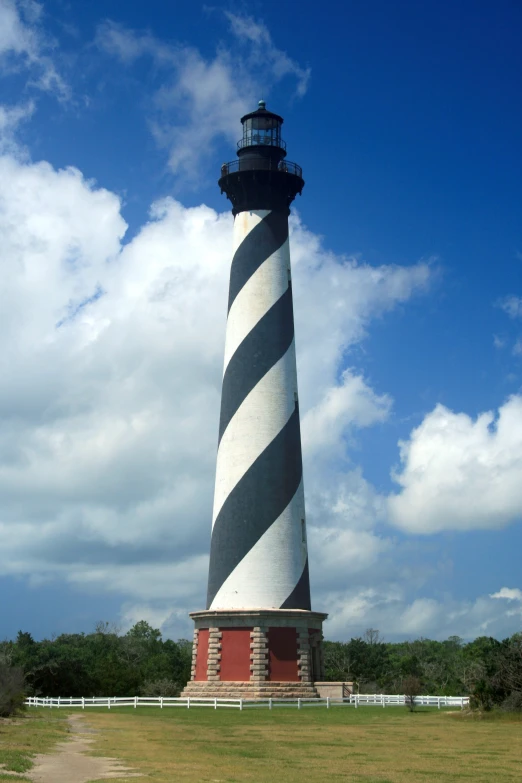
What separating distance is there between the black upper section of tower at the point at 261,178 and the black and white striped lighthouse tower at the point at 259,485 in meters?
0.05

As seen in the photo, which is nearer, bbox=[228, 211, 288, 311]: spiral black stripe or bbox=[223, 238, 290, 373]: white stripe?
bbox=[223, 238, 290, 373]: white stripe

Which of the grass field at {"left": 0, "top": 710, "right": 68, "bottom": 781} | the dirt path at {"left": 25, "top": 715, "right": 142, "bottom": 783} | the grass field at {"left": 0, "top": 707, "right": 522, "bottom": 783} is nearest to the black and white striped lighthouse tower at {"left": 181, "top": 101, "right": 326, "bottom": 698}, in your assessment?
the grass field at {"left": 0, "top": 707, "right": 522, "bottom": 783}

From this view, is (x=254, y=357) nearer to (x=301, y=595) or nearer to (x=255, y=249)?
(x=255, y=249)

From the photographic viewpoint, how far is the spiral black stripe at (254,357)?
38.9m

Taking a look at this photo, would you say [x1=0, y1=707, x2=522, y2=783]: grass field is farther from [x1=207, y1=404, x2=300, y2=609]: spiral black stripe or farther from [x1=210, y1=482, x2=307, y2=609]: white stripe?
[x1=207, y1=404, x2=300, y2=609]: spiral black stripe

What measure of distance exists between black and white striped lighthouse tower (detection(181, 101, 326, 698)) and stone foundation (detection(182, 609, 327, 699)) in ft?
0.13

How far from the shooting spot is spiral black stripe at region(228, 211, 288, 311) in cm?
4034

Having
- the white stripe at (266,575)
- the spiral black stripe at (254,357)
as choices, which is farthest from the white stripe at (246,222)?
the white stripe at (266,575)

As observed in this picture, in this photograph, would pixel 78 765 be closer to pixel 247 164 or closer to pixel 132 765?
pixel 132 765

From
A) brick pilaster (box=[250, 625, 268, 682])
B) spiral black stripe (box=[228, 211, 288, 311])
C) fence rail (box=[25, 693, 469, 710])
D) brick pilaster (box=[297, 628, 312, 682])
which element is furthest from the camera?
spiral black stripe (box=[228, 211, 288, 311])

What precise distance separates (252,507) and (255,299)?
8.96 metres

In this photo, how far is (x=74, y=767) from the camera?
1694cm

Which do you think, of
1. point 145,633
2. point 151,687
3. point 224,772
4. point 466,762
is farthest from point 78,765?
point 145,633

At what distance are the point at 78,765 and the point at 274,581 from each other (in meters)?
19.9
